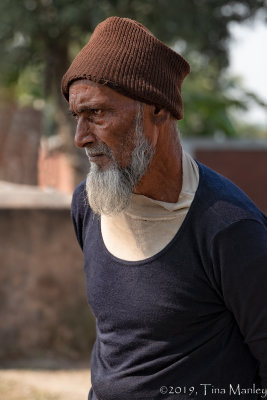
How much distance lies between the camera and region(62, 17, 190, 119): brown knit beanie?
151 centimetres

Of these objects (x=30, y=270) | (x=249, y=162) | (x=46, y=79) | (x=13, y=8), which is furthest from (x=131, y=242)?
(x=249, y=162)

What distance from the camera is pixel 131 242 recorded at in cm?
165

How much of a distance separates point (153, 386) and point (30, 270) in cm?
398

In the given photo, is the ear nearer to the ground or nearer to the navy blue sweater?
the navy blue sweater

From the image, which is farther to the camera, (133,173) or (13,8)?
(13,8)

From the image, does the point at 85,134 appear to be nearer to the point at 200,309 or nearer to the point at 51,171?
the point at 200,309

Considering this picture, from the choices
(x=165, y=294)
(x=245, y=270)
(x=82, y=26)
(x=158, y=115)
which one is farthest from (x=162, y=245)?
(x=82, y=26)

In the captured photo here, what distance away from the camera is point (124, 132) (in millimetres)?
1549

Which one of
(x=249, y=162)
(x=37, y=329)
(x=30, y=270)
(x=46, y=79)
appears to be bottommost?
(x=249, y=162)

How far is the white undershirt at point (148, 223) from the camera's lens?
1591mm

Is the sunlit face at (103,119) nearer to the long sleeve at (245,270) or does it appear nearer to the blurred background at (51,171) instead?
the long sleeve at (245,270)

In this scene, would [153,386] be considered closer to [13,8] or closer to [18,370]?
[18,370]

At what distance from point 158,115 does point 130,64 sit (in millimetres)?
163

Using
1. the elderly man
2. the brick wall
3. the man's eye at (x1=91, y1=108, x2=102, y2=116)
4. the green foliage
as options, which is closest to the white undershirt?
A: the elderly man
